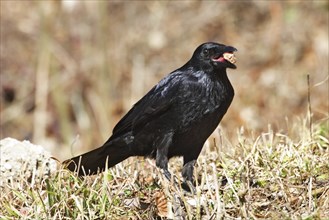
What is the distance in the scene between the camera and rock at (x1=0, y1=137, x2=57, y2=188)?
488cm

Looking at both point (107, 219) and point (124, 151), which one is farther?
point (124, 151)

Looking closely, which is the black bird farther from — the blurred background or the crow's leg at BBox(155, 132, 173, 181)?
the blurred background

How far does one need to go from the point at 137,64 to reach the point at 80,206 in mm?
7922

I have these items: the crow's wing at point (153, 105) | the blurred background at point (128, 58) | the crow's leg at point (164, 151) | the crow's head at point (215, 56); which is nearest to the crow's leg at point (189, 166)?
the crow's leg at point (164, 151)

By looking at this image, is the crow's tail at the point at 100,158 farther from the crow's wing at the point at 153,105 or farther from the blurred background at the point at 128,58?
the blurred background at the point at 128,58

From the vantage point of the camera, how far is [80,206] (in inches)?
163

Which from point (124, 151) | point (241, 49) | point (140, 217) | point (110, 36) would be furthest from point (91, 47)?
point (140, 217)

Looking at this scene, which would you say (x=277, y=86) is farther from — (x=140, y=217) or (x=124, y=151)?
(x=140, y=217)

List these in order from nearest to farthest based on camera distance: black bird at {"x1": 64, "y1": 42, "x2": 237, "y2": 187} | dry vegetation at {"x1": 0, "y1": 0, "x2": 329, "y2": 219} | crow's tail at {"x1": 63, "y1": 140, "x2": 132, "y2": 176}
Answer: black bird at {"x1": 64, "y1": 42, "x2": 237, "y2": 187}
crow's tail at {"x1": 63, "y1": 140, "x2": 132, "y2": 176}
dry vegetation at {"x1": 0, "y1": 0, "x2": 329, "y2": 219}

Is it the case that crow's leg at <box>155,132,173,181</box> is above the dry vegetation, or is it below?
below

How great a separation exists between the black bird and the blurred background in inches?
180

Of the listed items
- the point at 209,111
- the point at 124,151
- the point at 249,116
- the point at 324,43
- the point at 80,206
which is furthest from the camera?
the point at 324,43

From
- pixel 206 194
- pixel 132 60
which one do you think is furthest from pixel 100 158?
pixel 132 60

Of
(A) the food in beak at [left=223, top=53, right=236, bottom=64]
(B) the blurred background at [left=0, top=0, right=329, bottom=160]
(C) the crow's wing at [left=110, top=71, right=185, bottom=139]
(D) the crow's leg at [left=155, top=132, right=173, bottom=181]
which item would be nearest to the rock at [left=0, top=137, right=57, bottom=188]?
(C) the crow's wing at [left=110, top=71, right=185, bottom=139]
